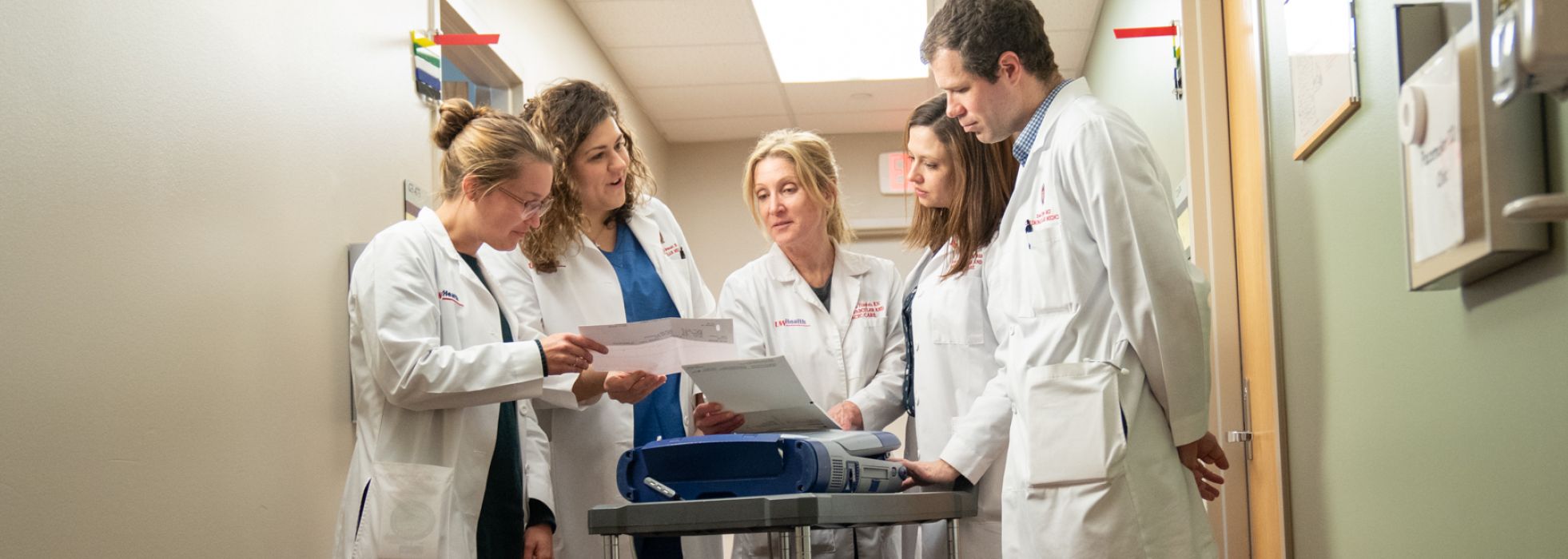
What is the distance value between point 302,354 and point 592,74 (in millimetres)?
2963

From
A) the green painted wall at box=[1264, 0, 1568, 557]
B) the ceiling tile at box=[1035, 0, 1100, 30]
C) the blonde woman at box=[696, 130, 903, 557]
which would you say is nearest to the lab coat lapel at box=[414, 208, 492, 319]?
the blonde woman at box=[696, 130, 903, 557]

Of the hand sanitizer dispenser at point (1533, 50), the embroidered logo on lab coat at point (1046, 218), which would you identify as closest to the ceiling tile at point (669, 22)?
the embroidered logo on lab coat at point (1046, 218)

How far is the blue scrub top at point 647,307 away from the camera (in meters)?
2.79

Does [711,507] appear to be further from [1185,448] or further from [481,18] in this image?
[481,18]

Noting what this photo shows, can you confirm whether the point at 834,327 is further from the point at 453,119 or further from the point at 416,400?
the point at 416,400

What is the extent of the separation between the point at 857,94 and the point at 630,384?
429cm

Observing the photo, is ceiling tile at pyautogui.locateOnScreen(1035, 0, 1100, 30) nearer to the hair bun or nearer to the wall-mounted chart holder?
the hair bun

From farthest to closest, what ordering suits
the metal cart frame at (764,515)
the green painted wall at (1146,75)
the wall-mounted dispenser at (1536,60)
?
the green painted wall at (1146,75) → the metal cart frame at (764,515) → the wall-mounted dispenser at (1536,60)

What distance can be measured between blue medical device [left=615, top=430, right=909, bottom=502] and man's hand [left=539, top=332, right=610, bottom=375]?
0.75ft

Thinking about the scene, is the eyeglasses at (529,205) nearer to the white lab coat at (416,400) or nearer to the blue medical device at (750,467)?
the white lab coat at (416,400)

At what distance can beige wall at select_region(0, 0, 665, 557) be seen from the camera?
181cm

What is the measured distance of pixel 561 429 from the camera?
2699mm

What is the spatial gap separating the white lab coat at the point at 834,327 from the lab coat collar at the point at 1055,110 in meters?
0.87

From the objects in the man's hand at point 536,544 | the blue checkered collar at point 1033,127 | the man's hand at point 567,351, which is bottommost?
the man's hand at point 536,544
